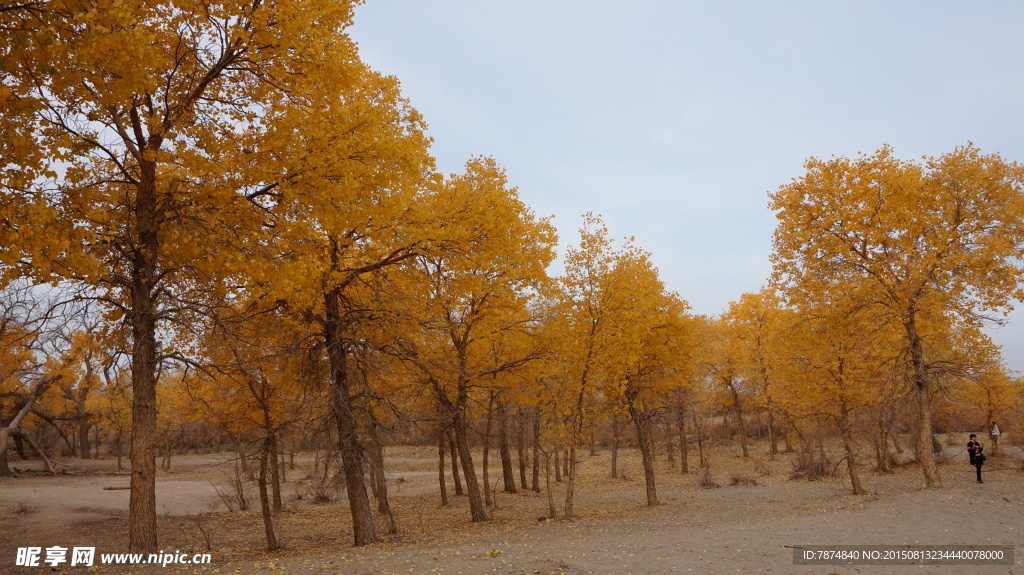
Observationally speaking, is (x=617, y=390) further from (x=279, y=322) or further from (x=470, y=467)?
(x=279, y=322)

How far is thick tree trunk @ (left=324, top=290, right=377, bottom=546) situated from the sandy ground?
0.61 meters

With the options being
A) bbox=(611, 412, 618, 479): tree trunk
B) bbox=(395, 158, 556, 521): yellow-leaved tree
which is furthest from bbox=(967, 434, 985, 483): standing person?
bbox=(395, 158, 556, 521): yellow-leaved tree

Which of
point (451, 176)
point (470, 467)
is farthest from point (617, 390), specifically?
point (451, 176)

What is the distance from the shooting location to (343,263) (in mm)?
9617

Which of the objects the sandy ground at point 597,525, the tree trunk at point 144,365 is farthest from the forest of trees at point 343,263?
the sandy ground at point 597,525

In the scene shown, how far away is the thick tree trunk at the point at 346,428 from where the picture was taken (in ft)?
33.6

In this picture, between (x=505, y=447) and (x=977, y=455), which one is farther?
(x=505, y=447)

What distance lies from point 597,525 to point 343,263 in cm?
919

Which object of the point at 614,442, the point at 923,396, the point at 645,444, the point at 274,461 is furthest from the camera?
the point at 614,442

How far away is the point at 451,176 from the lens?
13.6 meters

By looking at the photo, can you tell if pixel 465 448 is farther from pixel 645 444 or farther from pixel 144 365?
pixel 144 365

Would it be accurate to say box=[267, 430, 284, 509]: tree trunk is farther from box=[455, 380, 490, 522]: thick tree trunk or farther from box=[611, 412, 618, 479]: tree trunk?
box=[611, 412, 618, 479]: tree trunk

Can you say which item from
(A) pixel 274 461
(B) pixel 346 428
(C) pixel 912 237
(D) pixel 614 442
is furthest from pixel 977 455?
(A) pixel 274 461

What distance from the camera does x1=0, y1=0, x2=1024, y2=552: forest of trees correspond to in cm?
654
